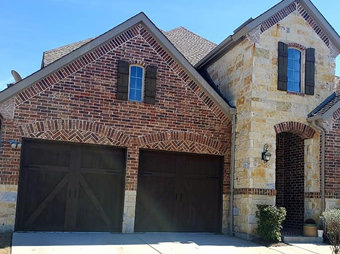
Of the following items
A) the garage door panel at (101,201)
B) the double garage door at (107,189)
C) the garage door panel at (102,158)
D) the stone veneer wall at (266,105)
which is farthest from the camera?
the stone veneer wall at (266,105)

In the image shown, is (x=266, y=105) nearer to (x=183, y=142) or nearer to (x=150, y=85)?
(x=183, y=142)

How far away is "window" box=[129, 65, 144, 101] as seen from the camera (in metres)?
12.3

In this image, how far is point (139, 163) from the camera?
476 inches

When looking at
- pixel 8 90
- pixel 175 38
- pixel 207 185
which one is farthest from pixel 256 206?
pixel 175 38

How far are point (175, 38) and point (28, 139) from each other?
9961 millimetres

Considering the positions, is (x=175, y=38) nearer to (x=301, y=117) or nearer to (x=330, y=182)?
(x=301, y=117)

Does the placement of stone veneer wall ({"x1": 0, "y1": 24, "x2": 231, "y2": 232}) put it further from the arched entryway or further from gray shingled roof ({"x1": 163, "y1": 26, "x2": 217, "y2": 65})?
gray shingled roof ({"x1": 163, "y1": 26, "x2": 217, "y2": 65})

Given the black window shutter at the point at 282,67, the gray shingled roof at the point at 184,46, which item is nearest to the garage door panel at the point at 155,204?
the black window shutter at the point at 282,67

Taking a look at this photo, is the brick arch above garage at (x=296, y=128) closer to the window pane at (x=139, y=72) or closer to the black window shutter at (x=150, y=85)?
the black window shutter at (x=150, y=85)

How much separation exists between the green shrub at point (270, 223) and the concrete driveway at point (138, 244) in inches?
16.1

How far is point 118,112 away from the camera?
11.8m

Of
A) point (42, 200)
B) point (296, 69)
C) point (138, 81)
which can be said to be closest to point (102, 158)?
point (42, 200)

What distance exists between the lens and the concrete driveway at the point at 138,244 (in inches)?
356

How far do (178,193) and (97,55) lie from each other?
179 inches
